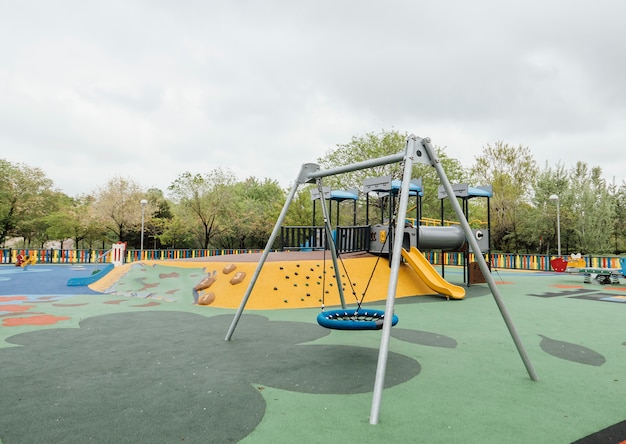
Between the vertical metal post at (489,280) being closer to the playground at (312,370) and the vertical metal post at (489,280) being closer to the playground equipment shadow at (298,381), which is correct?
the playground at (312,370)

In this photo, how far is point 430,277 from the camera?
11.8 m

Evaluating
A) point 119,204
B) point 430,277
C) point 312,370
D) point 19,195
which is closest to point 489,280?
point 312,370

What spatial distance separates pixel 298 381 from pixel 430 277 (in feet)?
28.0

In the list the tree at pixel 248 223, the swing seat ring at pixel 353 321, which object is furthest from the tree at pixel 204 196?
the swing seat ring at pixel 353 321

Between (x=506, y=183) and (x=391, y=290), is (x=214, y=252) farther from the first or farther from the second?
(x=391, y=290)

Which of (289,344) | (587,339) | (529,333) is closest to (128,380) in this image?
(289,344)

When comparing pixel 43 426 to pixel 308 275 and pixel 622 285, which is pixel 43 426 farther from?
pixel 622 285

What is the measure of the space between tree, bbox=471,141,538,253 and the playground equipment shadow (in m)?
29.5

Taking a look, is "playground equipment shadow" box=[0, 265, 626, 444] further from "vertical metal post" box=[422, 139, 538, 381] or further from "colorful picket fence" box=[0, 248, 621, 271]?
"colorful picket fence" box=[0, 248, 621, 271]

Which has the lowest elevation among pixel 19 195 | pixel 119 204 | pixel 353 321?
pixel 353 321

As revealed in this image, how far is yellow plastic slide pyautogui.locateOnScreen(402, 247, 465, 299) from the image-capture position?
436 inches

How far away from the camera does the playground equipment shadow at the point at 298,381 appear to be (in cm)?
300

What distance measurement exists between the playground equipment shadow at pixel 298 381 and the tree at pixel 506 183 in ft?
96.8

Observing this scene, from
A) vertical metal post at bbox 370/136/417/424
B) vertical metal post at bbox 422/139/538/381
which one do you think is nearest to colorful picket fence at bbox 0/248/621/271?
vertical metal post at bbox 422/139/538/381
